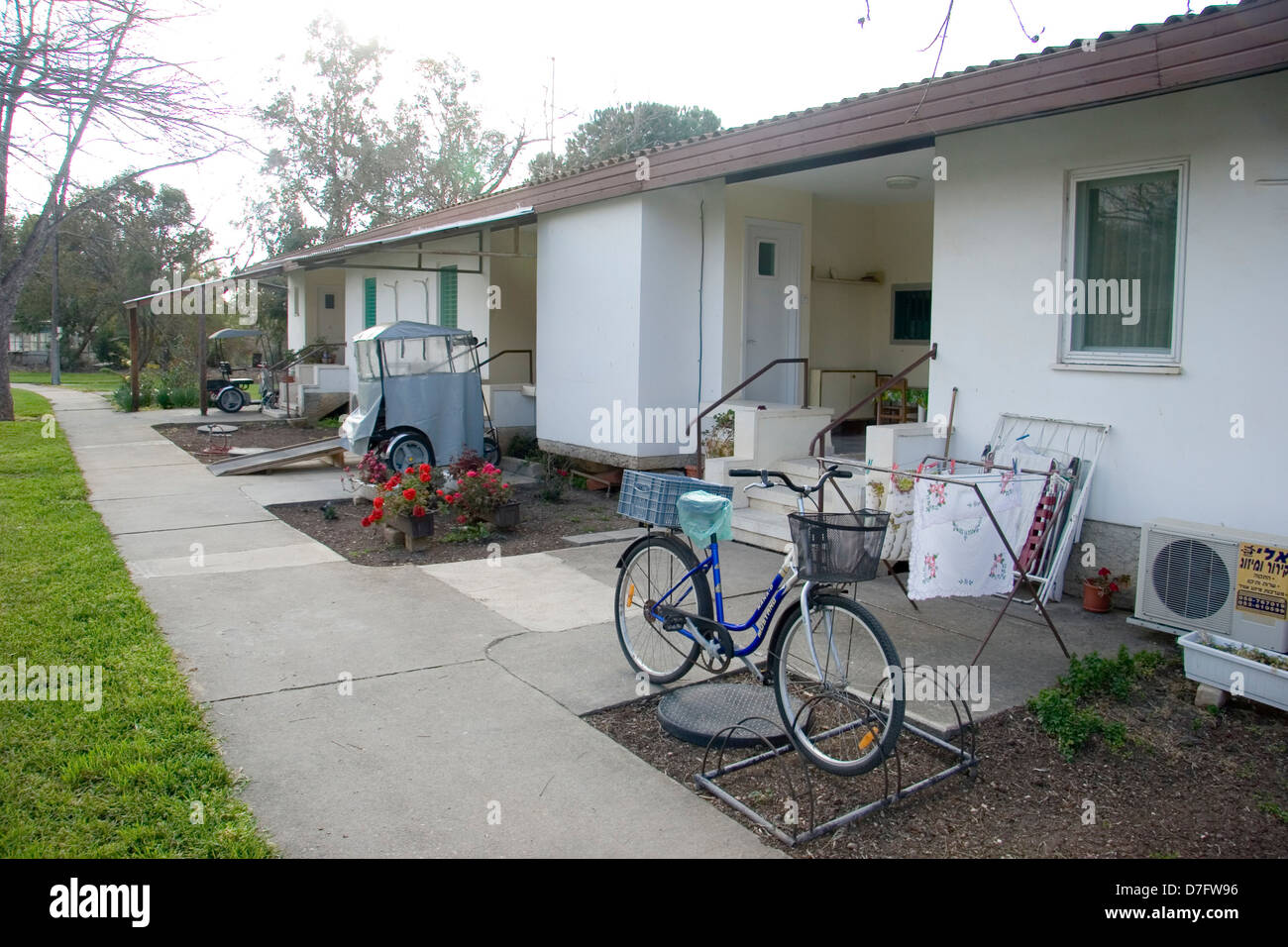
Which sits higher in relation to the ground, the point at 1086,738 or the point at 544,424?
the point at 544,424

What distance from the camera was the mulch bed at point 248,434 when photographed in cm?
1644

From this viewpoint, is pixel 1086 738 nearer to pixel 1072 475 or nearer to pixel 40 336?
pixel 1072 475

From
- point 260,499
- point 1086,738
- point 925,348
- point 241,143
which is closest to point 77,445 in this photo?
point 260,499

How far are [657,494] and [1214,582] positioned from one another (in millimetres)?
3232

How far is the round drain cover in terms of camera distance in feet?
14.5

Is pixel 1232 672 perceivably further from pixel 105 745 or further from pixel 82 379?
pixel 82 379

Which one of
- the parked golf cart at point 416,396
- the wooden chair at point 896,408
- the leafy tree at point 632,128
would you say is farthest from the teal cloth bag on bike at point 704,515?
the leafy tree at point 632,128

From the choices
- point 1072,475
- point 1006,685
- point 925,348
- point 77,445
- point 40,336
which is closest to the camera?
point 1006,685

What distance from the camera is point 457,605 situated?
6.77 m

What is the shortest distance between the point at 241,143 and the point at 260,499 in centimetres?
575

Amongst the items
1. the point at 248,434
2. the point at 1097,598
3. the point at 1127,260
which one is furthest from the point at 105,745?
the point at 248,434

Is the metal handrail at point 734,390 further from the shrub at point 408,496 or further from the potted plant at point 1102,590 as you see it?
the potted plant at point 1102,590
